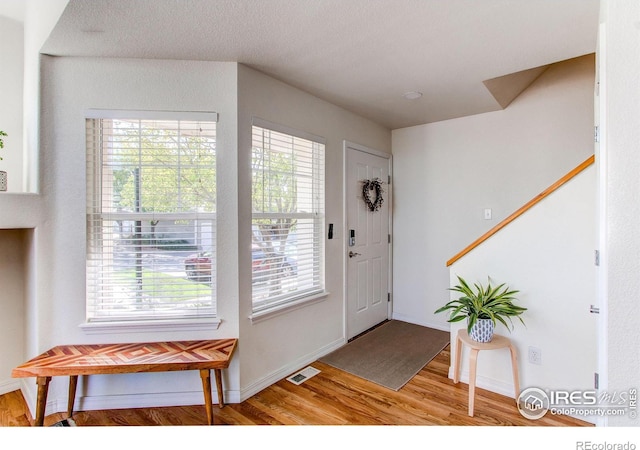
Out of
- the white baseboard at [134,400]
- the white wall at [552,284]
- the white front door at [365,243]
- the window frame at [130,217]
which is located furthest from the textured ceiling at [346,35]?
the white baseboard at [134,400]

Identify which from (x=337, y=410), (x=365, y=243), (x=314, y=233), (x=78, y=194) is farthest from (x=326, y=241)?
(x=78, y=194)

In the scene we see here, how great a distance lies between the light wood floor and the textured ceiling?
228 centimetres

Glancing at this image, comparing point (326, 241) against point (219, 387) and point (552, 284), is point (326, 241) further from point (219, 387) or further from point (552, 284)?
point (552, 284)

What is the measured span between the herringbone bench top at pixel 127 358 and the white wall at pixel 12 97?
4.48 feet

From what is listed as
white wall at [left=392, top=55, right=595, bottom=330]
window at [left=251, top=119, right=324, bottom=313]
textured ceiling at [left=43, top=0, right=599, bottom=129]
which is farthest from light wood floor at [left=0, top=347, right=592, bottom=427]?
textured ceiling at [left=43, top=0, right=599, bottom=129]

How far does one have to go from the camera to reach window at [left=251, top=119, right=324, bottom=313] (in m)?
2.27

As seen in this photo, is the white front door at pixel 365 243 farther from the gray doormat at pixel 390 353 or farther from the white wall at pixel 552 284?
the white wall at pixel 552 284

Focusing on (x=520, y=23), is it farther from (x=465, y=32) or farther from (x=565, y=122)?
(x=565, y=122)

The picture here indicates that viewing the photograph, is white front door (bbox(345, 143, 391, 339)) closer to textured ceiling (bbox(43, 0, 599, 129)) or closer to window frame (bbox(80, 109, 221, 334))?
textured ceiling (bbox(43, 0, 599, 129))

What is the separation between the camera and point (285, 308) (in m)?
2.39

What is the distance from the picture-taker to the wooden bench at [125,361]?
167cm

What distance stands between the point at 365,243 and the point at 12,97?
319 cm

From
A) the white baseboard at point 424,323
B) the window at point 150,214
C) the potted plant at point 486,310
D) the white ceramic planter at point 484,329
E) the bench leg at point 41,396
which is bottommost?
the white baseboard at point 424,323

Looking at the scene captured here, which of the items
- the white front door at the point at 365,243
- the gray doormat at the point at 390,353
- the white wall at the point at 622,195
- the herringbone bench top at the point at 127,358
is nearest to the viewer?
the white wall at the point at 622,195
